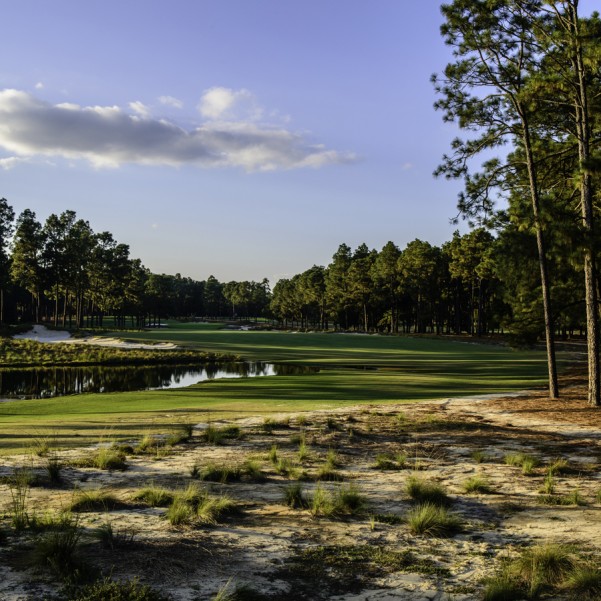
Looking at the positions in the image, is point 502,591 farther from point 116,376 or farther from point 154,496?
point 116,376

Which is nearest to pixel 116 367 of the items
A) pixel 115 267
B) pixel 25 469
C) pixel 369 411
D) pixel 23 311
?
pixel 369 411

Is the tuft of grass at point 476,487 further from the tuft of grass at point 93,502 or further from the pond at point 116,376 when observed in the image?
the pond at point 116,376

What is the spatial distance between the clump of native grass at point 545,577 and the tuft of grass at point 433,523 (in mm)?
976

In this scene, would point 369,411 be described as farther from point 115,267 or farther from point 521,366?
point 115,267

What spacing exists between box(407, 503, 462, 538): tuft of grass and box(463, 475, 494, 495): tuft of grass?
157 centimetres

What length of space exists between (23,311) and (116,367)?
334 ft

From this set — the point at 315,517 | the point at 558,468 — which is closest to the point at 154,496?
the point at 315,517

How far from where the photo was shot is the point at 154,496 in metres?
7.17

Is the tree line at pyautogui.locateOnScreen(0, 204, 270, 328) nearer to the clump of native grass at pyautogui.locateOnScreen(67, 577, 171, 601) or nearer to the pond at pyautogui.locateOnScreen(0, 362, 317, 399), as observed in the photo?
the pond at pyautogui.locateOnScreen(0, 362, 317, 399)

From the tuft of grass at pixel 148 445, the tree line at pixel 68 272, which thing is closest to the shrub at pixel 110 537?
the tuft of grass at pixel 148 445

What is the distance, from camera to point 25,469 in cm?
846

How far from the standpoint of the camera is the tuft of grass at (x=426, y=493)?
7412 mm

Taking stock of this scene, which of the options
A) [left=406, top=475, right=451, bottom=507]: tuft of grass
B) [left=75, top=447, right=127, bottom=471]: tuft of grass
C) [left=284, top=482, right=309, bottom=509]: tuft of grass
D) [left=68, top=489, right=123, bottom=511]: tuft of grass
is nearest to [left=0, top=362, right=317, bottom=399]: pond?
[left=75, top=447, right=127, bottom=471]: tuft of grass

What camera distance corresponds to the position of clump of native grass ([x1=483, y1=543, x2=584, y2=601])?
4.74m
